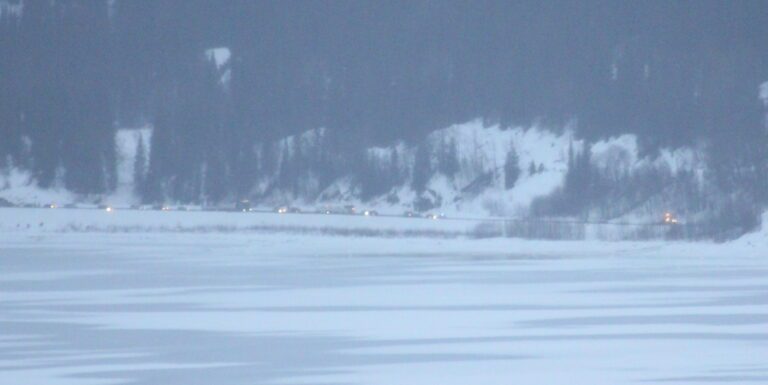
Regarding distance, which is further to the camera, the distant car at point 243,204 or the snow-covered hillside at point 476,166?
the distant car at point 243,204

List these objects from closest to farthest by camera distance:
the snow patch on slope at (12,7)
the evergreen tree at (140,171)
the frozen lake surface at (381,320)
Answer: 1. the frozen lake surface at (381,320)
2. the evergreen tree at (140,171)
3. the snow patch on slope at (12,7)

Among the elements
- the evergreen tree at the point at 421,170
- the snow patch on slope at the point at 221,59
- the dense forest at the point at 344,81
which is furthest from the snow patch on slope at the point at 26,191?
the evergreen tree at the point at 421,170

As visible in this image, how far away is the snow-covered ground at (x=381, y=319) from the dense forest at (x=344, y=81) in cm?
3643

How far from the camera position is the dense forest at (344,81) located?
70375mm

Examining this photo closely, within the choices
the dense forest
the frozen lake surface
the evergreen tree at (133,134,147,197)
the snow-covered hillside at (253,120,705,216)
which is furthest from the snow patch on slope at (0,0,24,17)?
the frozen lake surface

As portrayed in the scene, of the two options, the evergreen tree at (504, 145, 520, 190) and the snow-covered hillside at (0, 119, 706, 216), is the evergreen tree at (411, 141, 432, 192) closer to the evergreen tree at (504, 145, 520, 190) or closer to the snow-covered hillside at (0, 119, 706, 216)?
the snow-covered hillside at (0, 119, 706, 216)

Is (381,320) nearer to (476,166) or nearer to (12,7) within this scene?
(476,166)

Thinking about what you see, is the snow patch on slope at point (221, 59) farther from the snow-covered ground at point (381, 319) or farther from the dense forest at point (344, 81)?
the snow-covered ground at point (381, 319)

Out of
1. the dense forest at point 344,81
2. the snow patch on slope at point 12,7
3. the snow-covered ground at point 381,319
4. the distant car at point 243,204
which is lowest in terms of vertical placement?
the snow-covered ground at point 381,319

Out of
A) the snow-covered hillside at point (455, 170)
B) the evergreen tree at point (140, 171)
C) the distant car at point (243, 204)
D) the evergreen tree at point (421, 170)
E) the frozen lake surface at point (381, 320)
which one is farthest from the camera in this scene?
the evergreen tree at point (140, 171)

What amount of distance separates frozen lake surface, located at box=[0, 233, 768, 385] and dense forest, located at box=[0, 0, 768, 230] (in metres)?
37.0

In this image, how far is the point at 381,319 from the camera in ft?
53.7

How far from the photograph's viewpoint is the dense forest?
70.4 meters

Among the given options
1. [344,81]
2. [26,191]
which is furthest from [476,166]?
[26,191]
